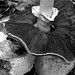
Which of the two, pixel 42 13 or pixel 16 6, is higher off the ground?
pixel 42 13

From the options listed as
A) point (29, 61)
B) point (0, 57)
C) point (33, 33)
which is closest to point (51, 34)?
point (33, 33)

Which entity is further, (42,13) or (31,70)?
(31,70)

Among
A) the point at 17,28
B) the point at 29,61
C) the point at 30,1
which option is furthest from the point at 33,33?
the point at 30,1

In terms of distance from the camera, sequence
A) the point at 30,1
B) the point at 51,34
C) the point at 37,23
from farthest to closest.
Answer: the point at 30,1 → the point at 37,23 → the point at 51,34

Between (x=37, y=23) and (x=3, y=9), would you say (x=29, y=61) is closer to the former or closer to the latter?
(x=37, y=23)

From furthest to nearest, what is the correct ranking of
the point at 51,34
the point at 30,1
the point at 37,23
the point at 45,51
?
the point at 30,1, the point at 37,23, the point at 51,34, the point at 45,51

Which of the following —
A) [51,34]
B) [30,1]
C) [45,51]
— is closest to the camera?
[45,51]

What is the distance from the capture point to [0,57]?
118 cm

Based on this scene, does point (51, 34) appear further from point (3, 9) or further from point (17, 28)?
point (3, 9)

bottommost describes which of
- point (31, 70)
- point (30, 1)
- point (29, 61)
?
point (31, 70)

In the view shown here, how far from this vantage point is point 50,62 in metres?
1.26

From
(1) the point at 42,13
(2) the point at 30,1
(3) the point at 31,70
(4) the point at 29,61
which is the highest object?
(1) the point at 42,13

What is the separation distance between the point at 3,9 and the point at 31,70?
676 millimetres

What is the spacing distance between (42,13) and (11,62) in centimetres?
37
